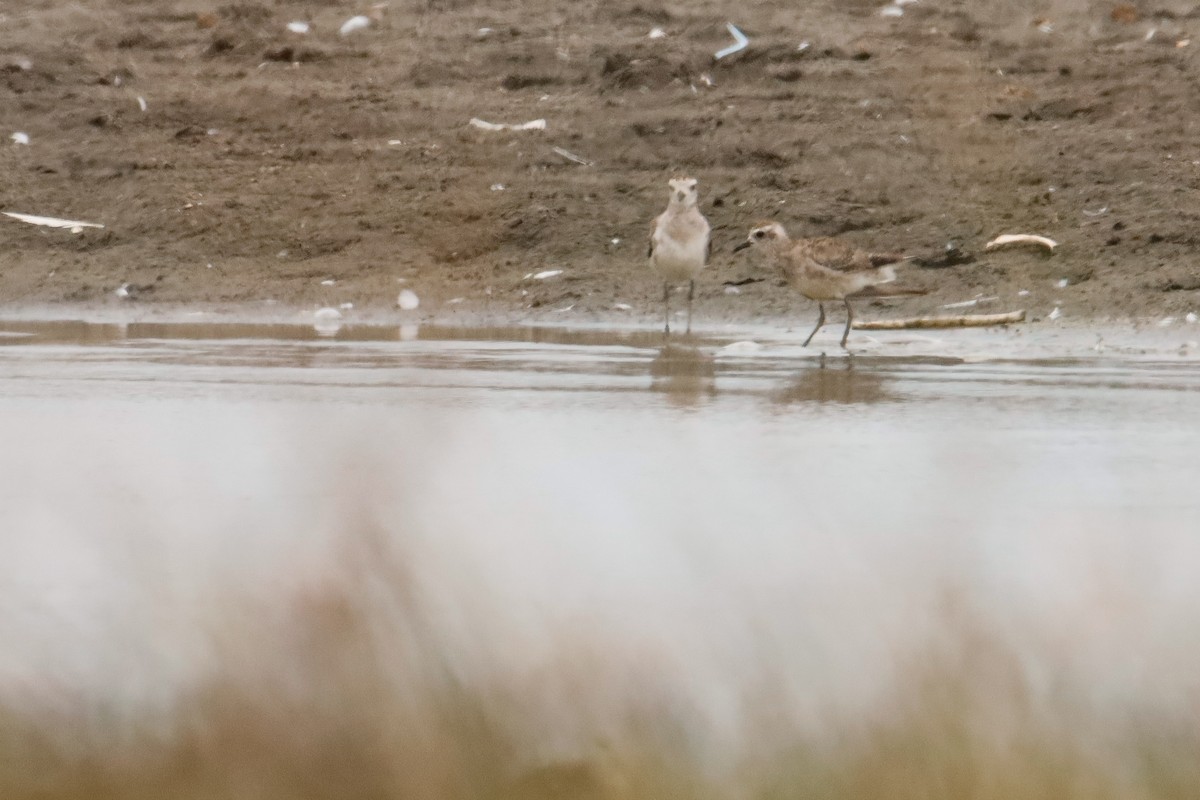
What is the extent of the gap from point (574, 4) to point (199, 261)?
3.46 metres

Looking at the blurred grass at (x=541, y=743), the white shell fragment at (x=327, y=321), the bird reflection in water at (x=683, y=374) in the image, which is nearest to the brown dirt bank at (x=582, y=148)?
the white shell fragment at (x=327, y=321)

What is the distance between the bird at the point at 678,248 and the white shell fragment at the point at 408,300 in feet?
3.70

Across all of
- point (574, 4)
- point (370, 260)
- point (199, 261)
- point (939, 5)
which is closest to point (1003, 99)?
point (939, 5)

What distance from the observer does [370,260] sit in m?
8.59

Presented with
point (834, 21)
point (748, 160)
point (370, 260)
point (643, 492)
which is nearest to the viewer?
point (643, 492)

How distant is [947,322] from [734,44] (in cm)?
421

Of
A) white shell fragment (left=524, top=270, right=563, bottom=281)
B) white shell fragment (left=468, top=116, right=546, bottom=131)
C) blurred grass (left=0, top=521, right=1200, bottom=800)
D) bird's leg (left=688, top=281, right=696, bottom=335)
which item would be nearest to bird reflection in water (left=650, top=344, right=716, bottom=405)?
bird's leg (left=688, top=281, right=696, bottom=335)

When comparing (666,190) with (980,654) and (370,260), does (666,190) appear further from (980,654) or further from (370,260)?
(980,654)

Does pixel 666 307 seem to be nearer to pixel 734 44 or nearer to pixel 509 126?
pixel 509 126

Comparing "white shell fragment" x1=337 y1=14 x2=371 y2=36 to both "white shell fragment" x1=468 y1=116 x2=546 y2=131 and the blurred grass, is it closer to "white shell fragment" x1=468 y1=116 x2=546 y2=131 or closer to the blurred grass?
"white shell fragment" x1=468 y1=116 x2=546 y2=131

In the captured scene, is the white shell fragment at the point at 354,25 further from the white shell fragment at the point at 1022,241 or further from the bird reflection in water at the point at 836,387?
the bird reflection in water at the point at 836,387

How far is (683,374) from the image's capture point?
5.20 m

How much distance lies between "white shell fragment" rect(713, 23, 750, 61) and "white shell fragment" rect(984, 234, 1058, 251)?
111 inches

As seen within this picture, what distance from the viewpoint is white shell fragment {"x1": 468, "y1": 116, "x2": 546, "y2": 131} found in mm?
9719
